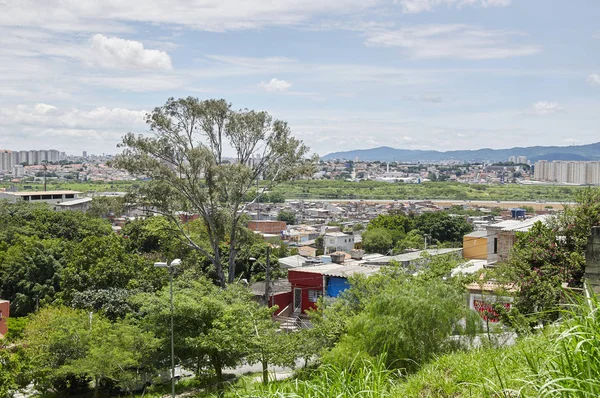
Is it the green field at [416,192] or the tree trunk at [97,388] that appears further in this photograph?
the green field at [416,192]

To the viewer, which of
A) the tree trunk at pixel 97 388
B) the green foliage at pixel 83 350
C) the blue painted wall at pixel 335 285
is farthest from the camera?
the blue painted wall at pixel 335 285

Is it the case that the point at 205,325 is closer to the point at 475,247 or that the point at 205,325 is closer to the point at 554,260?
the point at 554,260

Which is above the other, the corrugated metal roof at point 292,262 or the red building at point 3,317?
the corrugated metal roof at point 292,262

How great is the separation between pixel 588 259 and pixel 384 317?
172 inches

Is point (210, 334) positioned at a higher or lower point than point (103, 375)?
higher

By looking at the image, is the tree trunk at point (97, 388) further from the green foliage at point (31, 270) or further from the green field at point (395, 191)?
the green field at point (395, 191)

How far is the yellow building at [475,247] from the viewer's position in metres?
31.6

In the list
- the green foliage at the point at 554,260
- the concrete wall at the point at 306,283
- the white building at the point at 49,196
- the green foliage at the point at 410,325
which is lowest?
the concrete wall at the point at 306,283

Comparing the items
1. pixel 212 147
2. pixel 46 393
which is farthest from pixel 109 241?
pixel 46 393

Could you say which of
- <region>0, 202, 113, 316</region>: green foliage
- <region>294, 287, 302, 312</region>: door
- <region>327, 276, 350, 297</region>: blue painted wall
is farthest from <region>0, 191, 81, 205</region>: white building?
<region>327, 276, 350, 297</region>: blue painted wall

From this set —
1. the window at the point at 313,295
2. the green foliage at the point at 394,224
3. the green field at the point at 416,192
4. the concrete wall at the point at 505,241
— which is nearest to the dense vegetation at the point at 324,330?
the window at the point at 313,295

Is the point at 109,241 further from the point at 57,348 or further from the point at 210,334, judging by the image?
the point at 210,334

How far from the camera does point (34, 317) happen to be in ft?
69.8

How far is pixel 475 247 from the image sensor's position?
106 ft
